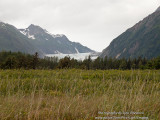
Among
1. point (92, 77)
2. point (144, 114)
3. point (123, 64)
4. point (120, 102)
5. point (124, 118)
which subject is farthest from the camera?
point (123, 64)

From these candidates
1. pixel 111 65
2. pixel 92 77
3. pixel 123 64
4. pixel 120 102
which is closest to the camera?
pixel 120 102

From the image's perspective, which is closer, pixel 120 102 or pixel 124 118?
pixel 124 118

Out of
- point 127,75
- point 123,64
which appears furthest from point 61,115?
point 123,64

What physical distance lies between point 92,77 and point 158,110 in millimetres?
6708

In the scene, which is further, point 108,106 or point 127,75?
point 127,75

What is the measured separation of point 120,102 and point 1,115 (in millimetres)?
3621

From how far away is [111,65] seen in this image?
350 ft

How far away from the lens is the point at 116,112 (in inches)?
166

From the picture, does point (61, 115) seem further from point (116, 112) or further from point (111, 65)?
point (111, 65)

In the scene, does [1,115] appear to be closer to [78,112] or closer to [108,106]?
[78,112]

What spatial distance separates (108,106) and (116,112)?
0.35m

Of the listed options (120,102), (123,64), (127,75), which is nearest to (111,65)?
(123,64)

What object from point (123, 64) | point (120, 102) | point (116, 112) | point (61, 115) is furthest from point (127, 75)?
point (123, 64)

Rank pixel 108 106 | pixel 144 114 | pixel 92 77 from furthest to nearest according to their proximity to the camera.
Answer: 1. pixel 92 77
2. pixel 108 106
3. pixel 144 114
